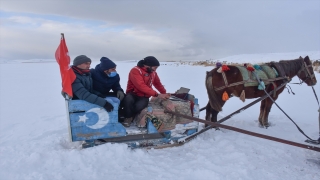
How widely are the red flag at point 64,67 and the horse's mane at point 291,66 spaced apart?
4728mm

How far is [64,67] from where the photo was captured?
3.68 meters

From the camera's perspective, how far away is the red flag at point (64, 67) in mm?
3672

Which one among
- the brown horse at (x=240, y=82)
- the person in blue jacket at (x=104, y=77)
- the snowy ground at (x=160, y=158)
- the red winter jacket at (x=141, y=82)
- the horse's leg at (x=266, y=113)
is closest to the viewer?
the snowy ground at (x=160, y=158)

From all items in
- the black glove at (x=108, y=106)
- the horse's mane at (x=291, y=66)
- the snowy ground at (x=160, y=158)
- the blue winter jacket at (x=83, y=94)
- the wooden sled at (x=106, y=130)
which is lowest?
the snowy ground at (x=160, y=158)

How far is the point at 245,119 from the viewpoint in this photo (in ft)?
20.9

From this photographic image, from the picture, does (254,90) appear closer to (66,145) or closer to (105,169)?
(105,169)

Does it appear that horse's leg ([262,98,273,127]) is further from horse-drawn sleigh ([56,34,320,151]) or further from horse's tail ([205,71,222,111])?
horse's tail ([205,71,222,111])

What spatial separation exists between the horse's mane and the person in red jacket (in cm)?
315

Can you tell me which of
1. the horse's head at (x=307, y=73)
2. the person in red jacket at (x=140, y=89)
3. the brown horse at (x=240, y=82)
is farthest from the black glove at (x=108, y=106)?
the horse's head at (x=307, y=73)

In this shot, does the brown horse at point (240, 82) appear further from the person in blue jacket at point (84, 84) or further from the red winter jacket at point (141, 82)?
the person in blue jacket at point (84, 84)

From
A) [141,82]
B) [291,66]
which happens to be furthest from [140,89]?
[291,66]

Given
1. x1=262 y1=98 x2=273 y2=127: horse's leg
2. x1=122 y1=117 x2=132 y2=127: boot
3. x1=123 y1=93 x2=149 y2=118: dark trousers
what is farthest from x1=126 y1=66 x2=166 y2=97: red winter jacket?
x1=262 y1=98 x2=273 y2=127: horse's leg

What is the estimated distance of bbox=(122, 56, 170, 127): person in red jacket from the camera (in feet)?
14.4

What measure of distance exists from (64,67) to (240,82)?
3.39m
